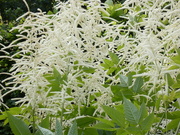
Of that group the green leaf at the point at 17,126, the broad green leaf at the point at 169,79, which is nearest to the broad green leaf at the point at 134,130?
the broad green leaf at the point at 169,79

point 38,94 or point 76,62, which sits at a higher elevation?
point 76,62

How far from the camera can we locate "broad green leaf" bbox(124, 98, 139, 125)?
3.05 feet

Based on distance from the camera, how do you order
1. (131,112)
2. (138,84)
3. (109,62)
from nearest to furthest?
(131,112) < (138,84) < (109,62)

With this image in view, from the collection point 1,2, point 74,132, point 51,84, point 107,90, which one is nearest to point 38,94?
point 51,84

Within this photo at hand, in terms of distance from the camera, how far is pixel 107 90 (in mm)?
1324

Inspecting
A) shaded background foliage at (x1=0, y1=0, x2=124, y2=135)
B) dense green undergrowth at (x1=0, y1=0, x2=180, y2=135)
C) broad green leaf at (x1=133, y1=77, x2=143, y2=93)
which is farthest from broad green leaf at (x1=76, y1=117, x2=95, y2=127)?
shaded background foliage at (x1=0, y1=0, x2=124, y2=135)

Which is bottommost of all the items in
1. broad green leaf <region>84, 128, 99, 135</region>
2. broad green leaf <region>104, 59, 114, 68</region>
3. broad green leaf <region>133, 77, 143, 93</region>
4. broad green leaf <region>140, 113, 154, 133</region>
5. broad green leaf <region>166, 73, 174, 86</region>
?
broad green leaf <region>84, 128, 99, 135</region>

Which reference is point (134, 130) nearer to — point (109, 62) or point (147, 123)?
point (147, 123)

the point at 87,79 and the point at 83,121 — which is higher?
the point at 87,79

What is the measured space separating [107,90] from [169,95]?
35 cm

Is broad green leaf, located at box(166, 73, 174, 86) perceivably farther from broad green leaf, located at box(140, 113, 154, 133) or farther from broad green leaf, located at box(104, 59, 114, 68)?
broad green leaf, located at box(104, 59, 114, 68)

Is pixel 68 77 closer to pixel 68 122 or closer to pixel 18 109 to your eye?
pixel 68 122

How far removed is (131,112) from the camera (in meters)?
0.93

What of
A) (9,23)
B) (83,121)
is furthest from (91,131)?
(9,23)
